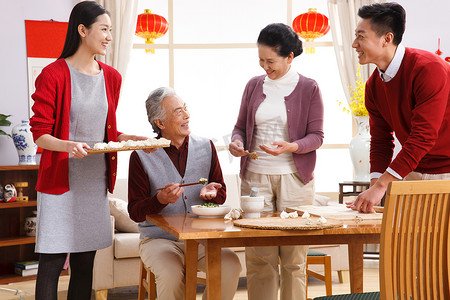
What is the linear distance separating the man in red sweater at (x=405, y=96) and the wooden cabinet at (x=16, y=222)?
3353 mm

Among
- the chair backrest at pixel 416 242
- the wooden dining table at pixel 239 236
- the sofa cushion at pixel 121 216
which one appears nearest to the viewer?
the chair backrest at pixel 416 242

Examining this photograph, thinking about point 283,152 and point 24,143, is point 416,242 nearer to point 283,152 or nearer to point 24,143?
point 283,152

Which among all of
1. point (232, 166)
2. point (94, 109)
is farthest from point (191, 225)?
point (232, 166)

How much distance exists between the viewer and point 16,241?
14.9 feet

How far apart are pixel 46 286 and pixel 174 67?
4.15 meters

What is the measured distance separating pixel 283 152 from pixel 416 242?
0.95m

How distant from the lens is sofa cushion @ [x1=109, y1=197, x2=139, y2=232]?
13.0 ft

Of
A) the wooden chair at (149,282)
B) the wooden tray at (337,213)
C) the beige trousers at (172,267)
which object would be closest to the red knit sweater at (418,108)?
the wooden tray at (337,213)

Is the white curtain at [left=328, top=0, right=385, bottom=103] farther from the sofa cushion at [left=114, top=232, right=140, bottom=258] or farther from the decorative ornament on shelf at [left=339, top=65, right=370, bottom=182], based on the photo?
the sofa cushion at [left=114, top=232, right=140, bottom=258]

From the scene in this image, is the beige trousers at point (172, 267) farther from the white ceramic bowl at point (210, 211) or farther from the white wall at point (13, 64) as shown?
the white wall at point (13, 64)

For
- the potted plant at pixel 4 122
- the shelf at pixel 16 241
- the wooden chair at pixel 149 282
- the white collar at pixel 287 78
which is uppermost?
the white collar at pixel 287 78

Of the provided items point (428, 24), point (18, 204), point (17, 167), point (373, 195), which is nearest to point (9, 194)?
point (18, 204)

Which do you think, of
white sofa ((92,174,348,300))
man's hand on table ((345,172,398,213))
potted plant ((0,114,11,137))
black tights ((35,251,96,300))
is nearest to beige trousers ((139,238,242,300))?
black tights ((35,251,96,300))

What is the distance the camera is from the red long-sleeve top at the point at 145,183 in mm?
2342
